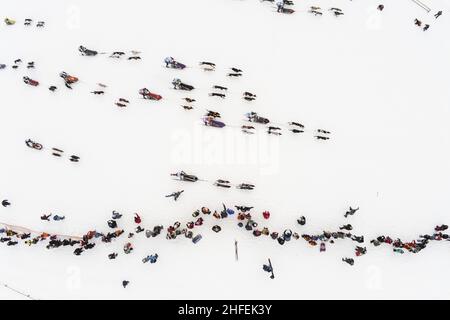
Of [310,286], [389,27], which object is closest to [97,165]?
[310,286]

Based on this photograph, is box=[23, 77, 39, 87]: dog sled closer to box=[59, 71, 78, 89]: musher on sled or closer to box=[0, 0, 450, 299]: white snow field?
box=[0, 0, 450, 299]: white snow field

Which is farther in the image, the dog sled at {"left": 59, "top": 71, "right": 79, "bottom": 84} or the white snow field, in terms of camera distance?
the dog sled at {"left": 59, "top": 71, "right": 79, "bottom": 84}

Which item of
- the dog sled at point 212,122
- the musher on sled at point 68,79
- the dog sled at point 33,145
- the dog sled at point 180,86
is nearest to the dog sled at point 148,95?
the dog sled at point 180,86

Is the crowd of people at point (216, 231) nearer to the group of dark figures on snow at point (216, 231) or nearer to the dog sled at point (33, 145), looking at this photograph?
the group of dark figures on snow at point (216, 231)

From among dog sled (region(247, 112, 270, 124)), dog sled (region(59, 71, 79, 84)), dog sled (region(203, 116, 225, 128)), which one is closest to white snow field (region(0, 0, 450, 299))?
dog sled (region(203, 116, 225, 128))
